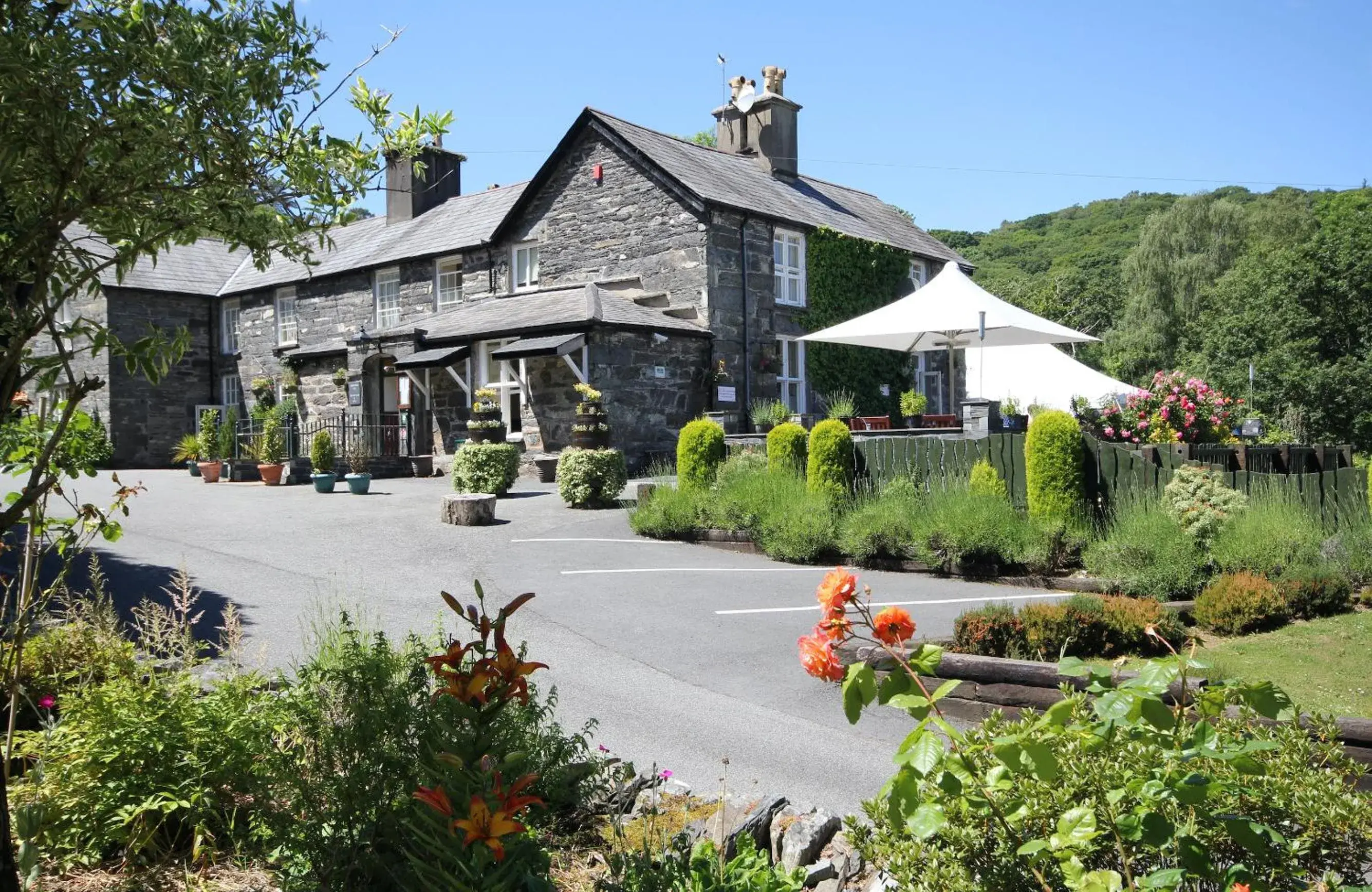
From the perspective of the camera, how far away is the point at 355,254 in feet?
94.5

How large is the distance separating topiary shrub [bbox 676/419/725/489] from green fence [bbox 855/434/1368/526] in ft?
7.68

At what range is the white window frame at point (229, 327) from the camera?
3175 centimetres

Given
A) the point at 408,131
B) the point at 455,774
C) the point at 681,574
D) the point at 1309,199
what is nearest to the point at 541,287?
the point at 681,574

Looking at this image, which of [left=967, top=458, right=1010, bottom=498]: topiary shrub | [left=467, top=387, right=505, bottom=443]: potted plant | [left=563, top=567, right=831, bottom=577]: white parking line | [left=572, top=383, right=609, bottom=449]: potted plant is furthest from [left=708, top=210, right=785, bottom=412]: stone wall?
[left=563, top=567, right=831, bottom=577]: white parking line

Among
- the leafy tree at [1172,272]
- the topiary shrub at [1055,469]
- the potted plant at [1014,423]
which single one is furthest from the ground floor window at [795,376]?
the leafy tree at [1172,272]

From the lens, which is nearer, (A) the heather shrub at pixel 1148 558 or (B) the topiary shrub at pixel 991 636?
(B) the topiary shrub at pixel 991 636

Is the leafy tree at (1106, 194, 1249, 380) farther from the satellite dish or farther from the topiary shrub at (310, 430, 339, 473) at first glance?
the topiary shrub at (310, 430, 339, 473)

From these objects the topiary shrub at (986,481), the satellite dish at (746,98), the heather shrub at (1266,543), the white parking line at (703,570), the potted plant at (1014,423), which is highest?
the satellite dish at (746,98)

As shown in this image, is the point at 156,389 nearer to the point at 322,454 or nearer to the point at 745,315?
the point at 322,454

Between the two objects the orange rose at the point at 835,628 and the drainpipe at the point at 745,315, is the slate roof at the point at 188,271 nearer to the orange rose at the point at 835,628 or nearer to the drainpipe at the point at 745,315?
the drainpipe at the point at 745,315

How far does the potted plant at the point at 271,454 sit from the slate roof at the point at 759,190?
28.6ft

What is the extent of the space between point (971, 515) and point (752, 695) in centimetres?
526

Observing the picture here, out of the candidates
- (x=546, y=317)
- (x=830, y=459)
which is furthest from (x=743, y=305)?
(x=830, y=459)

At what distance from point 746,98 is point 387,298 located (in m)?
11.9
